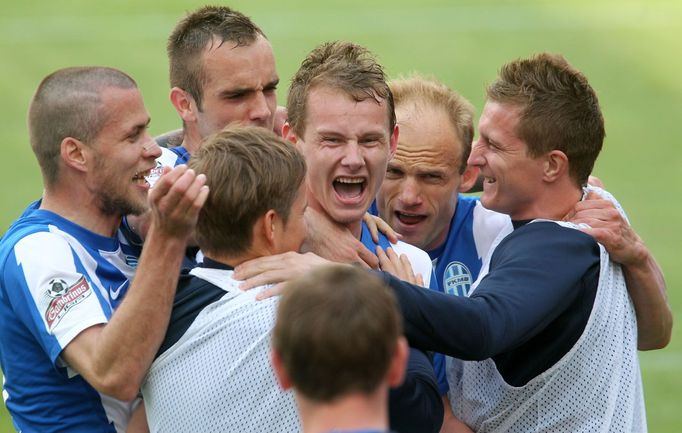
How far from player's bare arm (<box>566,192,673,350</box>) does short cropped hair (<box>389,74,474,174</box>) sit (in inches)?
41.0

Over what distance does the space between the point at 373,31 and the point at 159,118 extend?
3.69 metres

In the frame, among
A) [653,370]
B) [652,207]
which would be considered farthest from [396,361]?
[652,207]

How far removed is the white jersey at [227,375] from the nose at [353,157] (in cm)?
114

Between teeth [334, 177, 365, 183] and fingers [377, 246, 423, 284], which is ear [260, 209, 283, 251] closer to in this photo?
fingers [377, 246, 423, 284]

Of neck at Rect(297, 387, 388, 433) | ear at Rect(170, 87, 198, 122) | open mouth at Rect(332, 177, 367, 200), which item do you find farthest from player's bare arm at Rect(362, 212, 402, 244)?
neck at Rect(297, 387, 388, 433)

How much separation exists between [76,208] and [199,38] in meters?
1.64

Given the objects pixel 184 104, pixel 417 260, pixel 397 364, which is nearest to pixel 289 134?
pixel 417 260

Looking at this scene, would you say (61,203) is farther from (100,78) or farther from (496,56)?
(496,56)

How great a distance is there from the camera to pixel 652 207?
38.5 ft

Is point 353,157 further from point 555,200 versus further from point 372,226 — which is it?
point 555,200

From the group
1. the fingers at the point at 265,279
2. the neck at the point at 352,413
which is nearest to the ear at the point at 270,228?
the fingers at the point at 265,279

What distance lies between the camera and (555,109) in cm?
455

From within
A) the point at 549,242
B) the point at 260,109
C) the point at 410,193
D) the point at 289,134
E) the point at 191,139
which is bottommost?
the point at 191,139

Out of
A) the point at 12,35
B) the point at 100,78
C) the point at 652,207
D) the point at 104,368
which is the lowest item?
the point at 12,35
